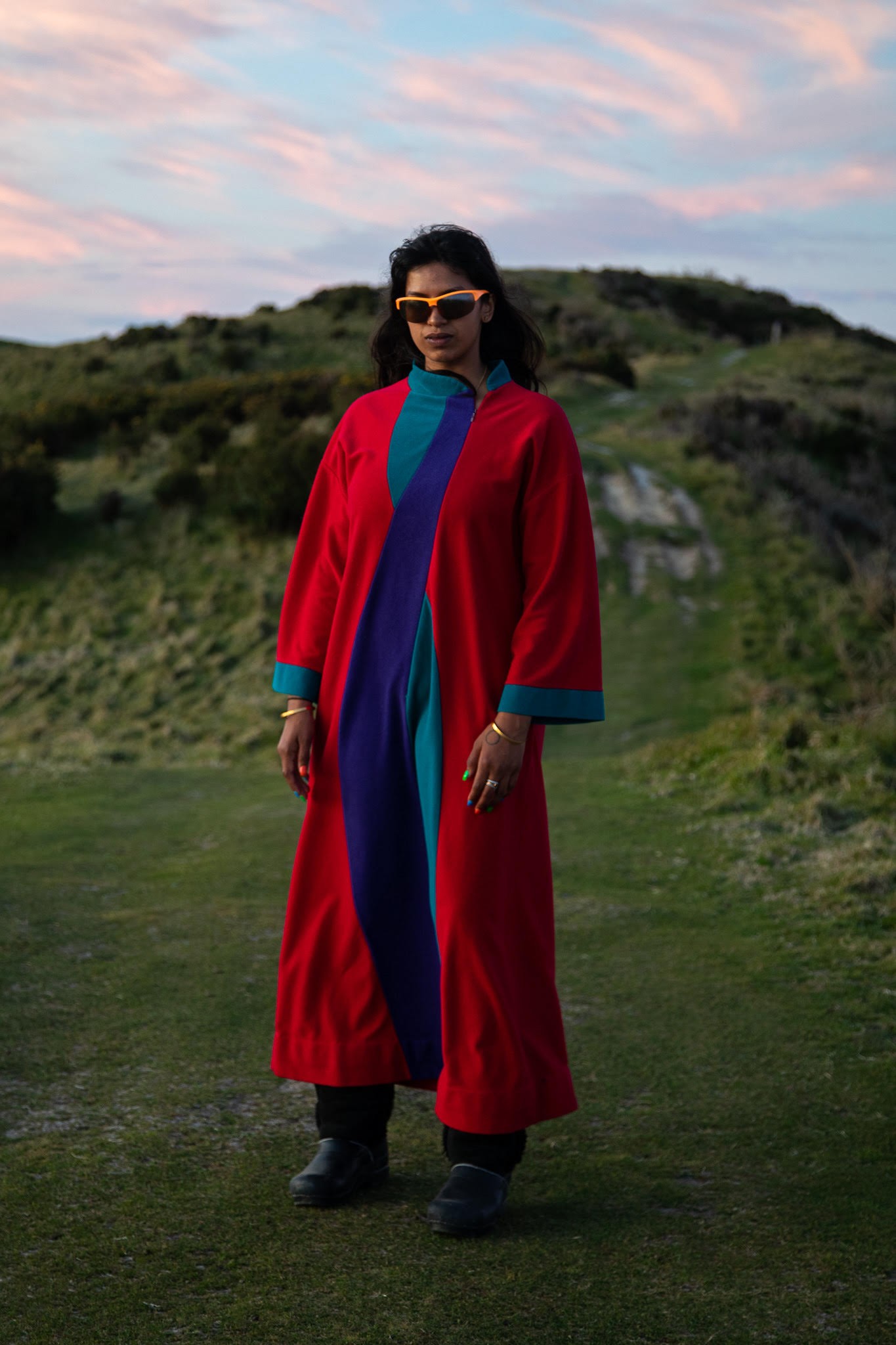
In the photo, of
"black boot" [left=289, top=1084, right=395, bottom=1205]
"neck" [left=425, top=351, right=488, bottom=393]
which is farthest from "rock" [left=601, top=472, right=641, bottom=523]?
"black boot" [left=289, top=1084, right=395, bottom=1205]

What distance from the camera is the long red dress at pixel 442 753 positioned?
262 centimetres

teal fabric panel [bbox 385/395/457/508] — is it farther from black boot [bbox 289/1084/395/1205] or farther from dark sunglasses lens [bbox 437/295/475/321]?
black boot [bbox 289/1084/395/1205]

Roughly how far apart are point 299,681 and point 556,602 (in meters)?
0.62

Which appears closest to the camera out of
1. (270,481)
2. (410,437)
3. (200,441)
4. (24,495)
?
(410,437)

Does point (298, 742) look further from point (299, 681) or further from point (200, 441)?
point (200, 441)

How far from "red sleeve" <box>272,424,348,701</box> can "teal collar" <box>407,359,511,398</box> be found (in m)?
0.22

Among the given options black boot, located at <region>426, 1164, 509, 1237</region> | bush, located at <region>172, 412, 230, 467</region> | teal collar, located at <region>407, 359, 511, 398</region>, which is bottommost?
black boot, located at <region>426, 1164, 509, 1237</region>

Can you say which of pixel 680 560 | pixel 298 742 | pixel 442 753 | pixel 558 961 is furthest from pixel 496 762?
pixel 680 560

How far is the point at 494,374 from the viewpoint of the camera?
2.85 m

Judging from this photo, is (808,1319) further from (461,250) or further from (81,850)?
(81,850)

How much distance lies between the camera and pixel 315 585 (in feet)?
9.53

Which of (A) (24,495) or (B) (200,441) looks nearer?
(A) (24,495)

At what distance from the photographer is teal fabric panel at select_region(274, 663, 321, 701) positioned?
9.32 ft

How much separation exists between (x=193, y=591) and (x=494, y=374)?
38.0 feet
